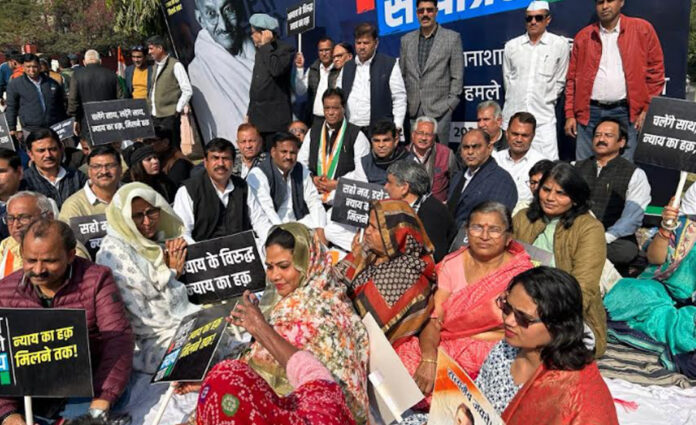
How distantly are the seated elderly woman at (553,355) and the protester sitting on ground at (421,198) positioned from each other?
2347 mm

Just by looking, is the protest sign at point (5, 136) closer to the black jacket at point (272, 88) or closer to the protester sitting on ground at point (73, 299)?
the black jacket at point (272, 88)

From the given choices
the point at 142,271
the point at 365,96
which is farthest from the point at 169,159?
the point at 142,271

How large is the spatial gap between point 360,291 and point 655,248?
7.77 feet

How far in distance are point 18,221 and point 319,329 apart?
7.89ft

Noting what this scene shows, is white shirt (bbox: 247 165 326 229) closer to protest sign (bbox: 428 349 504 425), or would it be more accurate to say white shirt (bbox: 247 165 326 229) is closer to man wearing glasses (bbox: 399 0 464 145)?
man wearing glasses (bbox: 399 0 464 145)

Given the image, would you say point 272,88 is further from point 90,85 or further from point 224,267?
point 224,267

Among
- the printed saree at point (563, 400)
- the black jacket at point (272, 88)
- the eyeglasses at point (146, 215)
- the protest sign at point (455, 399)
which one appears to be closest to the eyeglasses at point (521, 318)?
the printed saree at point (563, 400)

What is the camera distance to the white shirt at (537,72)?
6.72 metres

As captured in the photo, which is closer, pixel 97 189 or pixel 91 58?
pixel 97 189

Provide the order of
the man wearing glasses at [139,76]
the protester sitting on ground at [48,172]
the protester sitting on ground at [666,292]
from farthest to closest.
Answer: the man wearing glasses at [139,76] < the protester sitting on ground at [48,172] < the protester sitting on ground at [666,292]

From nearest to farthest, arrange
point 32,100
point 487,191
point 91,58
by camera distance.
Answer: point 487,191 → point 32,100 → point 91,58

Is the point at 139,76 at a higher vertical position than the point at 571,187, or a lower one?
higher

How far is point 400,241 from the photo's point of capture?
423cm

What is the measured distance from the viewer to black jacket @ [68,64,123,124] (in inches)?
390
